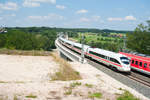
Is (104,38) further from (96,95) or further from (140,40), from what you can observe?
(96,95)

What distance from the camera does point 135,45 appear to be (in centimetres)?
3553

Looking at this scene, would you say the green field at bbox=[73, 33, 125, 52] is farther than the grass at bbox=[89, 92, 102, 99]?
Yes

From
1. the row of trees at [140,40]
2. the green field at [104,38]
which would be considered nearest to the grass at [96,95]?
the green field at [104,38]

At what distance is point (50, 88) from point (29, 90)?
5.46 feet

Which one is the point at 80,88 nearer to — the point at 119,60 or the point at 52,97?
the point at 52,97

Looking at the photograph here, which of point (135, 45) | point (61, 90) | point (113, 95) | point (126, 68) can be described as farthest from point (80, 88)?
point (135, 45)

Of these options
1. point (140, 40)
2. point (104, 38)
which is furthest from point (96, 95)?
point (104, 38)

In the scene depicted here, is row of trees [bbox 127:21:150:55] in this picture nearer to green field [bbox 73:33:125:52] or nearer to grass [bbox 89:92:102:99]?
green field [bbox 73:33:125:52]

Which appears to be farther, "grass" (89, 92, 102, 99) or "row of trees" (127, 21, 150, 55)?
"row of trees" (127, 21, 150, 55)

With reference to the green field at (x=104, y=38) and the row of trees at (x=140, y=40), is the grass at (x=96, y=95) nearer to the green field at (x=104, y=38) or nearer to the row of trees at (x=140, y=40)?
the green field at (x=104, y=38)

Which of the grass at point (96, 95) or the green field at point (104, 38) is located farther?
the green field at point (104, 38)

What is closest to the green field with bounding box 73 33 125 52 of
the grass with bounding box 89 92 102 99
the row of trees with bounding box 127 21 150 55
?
the row of trees with bounding box 127 21 150 55

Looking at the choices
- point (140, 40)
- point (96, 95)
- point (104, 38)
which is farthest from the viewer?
point (104, 38)

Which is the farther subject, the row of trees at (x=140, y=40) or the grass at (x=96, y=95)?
the row of trees at (x=140, y=40)
